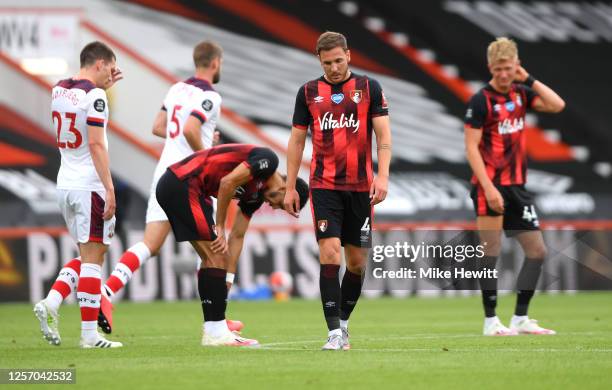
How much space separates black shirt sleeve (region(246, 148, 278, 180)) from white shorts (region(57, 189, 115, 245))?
1066mm

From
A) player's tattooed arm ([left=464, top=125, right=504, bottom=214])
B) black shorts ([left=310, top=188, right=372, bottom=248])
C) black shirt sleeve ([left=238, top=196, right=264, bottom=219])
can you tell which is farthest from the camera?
player's tattooed arm ([left=464, top=125, right=504, bottom=214])

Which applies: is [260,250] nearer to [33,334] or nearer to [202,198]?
[33,334]

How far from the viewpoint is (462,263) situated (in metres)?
9.52

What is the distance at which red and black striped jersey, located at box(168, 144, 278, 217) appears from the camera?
817cm

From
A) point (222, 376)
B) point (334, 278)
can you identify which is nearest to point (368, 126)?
point (334, 278)

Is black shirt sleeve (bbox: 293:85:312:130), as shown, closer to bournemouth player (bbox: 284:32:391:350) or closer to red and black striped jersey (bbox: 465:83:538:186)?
bournemouth player (bbox: 284:32:391:350)

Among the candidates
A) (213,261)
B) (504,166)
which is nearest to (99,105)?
(213,261)

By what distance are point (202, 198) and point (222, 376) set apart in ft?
7.21

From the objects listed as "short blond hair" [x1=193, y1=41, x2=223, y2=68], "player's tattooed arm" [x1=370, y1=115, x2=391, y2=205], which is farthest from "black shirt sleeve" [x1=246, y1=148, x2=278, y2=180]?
"short blond hair" [x1=193, y1=41, x2=223, y2=68]

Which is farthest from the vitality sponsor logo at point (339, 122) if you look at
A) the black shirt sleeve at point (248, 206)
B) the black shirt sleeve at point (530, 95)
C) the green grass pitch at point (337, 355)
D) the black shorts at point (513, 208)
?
the black shirt sleeve at point (530, 95)

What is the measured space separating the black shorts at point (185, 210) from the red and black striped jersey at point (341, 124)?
78 cm

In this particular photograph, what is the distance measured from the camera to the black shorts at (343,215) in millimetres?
7922

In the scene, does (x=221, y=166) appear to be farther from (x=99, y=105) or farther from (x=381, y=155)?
(x=381, y=155)

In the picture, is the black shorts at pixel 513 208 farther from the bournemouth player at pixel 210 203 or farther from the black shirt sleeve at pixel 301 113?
the black shirt sleeve at pixel 301 113
